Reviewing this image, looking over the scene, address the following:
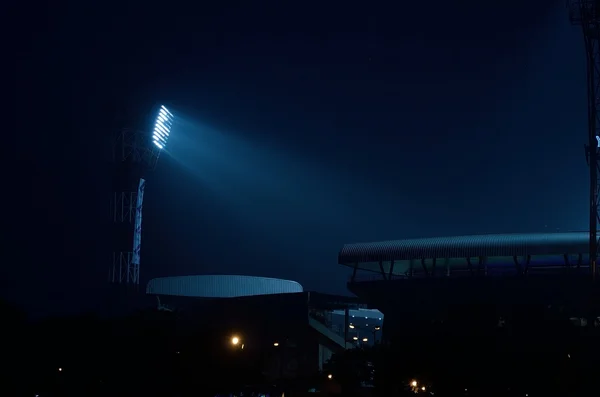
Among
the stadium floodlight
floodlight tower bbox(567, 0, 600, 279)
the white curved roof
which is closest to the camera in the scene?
floodlight tower bbox(567, 0, 600, 279)

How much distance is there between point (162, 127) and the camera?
88.8 m

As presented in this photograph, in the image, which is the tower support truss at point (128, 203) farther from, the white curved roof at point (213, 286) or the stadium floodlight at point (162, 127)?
the white curved roof at point (213, 286)

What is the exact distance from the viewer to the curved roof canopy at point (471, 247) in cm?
7400

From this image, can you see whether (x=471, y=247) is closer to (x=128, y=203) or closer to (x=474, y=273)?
(x=474, y=273)

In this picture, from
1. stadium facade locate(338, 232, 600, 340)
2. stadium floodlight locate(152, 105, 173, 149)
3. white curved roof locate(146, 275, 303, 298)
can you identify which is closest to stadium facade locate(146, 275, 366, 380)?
stadium facade locate(338, 232, 600, 340)

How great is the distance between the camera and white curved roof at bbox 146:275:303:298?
10269 cm

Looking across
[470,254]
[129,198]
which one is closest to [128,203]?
[129,198]

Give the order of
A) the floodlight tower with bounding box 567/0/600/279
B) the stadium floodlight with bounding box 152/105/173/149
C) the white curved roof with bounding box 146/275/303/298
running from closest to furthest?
the floodlight tower with bounding box 567/0/600/279 < the stadium floodlight with bounding box 152/105/173/149 < the white curved roof with bounding box 146/275/303/298

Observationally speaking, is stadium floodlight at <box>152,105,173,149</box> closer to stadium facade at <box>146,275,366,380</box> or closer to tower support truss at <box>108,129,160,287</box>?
tower support truss at <box>108,129,160,287</box>

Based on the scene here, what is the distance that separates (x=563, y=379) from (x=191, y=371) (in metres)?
23.9

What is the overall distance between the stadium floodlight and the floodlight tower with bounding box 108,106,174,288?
2.52ft

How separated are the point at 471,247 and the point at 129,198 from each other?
34012 mm

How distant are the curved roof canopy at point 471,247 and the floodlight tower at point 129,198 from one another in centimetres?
2086

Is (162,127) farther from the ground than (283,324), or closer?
farther from the ground
